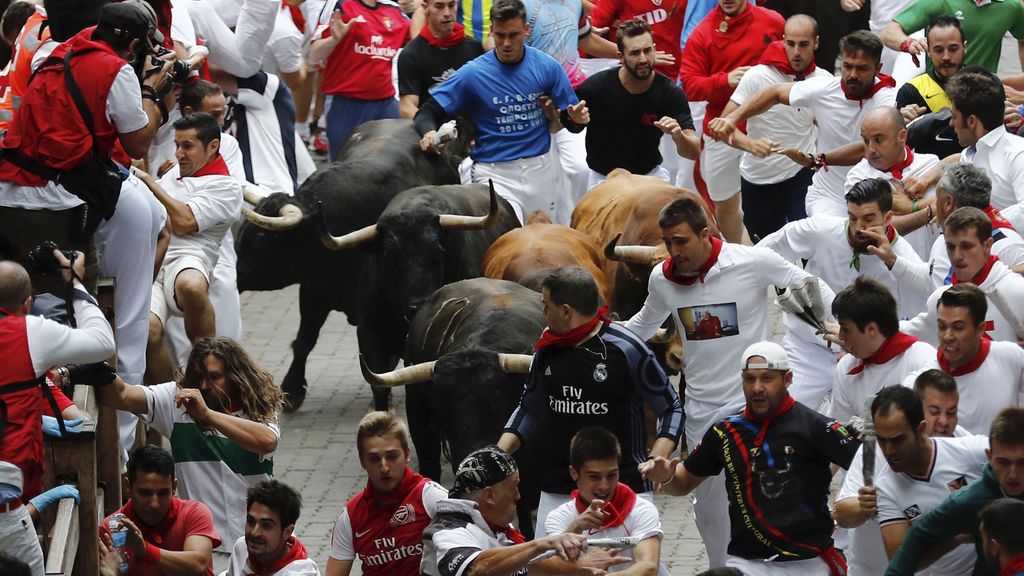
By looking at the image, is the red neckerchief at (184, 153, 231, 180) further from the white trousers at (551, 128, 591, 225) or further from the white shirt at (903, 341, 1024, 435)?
the white shirt at (903, 341, 1024, 435)

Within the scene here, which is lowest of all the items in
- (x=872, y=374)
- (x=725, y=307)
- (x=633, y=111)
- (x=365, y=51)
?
(x=365, y=51)

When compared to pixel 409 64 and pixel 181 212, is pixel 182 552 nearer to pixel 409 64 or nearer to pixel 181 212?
pixel 181 212

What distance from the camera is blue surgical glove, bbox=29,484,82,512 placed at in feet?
22.8

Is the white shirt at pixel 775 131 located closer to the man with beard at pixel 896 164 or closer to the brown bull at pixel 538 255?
the brown bull at pixel 538 255

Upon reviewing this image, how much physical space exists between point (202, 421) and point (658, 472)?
2.12 m

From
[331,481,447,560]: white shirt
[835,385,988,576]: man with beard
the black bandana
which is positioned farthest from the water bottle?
[835,385,988,576]: man with beard

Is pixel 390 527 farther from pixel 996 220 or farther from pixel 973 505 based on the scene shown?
pixel 996 220

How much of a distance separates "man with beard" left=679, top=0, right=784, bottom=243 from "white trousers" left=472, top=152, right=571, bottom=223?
1.44 m

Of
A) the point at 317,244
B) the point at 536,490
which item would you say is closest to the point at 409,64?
the point at 317,244

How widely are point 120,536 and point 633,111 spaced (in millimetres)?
6690

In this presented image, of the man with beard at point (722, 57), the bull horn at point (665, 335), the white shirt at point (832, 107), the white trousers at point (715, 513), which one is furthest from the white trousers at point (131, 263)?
the man with beard at point (722, 57)

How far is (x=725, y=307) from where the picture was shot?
30.0ft

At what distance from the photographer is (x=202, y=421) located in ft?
26.7

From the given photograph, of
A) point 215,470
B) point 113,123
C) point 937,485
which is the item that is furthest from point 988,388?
point 113,123
